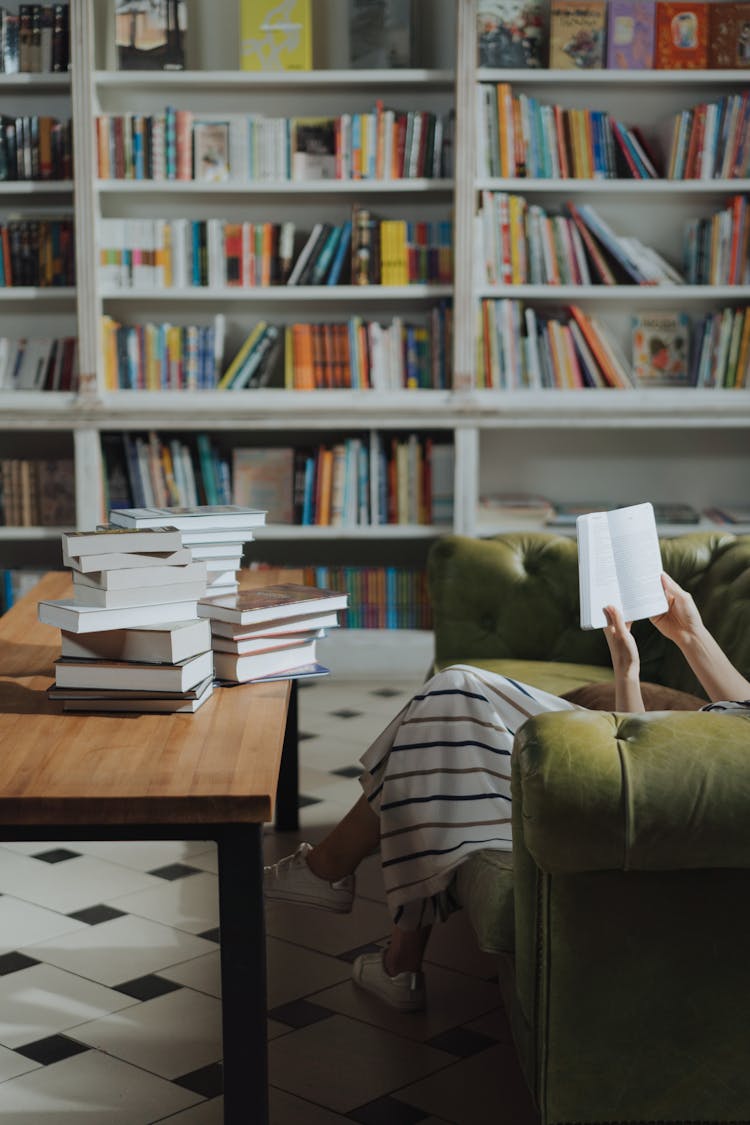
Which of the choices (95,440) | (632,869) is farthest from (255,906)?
(95,440)

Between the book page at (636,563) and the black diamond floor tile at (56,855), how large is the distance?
63.5 inches

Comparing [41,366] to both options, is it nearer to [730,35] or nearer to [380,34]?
[380,34]

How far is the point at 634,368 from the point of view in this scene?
4.89m

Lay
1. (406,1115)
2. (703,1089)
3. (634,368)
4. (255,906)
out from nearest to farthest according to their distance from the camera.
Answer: (703,1089), (255,906), (406,1115), (634,368)

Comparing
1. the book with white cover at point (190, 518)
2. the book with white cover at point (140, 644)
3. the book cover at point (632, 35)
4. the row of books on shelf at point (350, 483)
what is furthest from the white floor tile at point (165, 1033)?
the book cover at point (632, 35)

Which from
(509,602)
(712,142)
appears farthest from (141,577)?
(712,142)

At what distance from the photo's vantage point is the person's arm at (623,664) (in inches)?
82.6

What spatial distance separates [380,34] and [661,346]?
1.53 m

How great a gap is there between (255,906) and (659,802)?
53 cm

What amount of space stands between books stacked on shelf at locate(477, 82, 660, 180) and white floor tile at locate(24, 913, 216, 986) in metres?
3.08

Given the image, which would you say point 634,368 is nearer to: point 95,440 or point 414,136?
point 414,136

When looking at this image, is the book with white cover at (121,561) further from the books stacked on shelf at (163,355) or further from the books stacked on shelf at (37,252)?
the books stacked on shelf at (37,252)

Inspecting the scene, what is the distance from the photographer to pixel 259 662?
2.33m

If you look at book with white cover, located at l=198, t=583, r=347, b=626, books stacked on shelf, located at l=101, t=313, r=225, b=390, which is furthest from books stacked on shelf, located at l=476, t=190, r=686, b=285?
book with white cover, located at l=198, t=583, r=347, b=626
